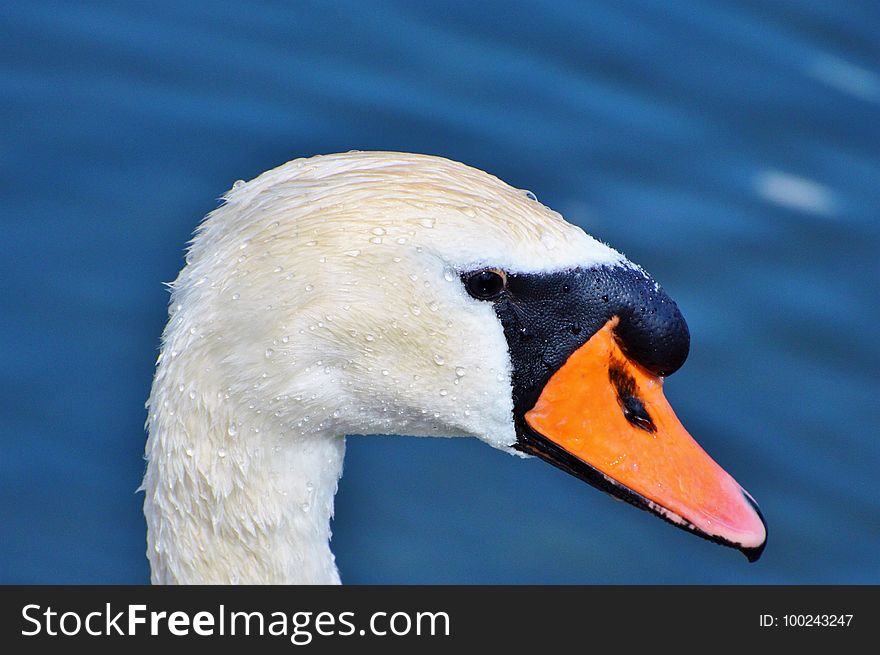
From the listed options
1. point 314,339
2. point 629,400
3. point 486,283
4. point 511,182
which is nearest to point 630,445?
point 629,400

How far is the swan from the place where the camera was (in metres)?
4.11

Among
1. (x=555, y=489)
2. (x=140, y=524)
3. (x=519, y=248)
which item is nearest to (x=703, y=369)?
(x=555, y=489)

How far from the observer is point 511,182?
7727 millimetres

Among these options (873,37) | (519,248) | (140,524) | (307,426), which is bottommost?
(307,426)

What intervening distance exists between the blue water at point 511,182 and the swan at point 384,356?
200cm

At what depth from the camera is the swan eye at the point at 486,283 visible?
13.6 ft

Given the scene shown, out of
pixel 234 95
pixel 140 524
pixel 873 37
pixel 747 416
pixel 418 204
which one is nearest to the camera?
pixel 418 204

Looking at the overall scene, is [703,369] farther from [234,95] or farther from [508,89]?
[234,95]

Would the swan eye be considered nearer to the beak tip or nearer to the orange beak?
the orange beak

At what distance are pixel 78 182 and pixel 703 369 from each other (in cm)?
320

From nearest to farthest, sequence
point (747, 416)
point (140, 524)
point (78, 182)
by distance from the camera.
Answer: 1. point (140, 524)
2. point (747, 416)
3. point (78, 182)

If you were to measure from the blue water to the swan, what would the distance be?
6.55 ft

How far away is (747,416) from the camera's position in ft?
23.0

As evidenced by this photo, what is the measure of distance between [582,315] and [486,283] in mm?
302
